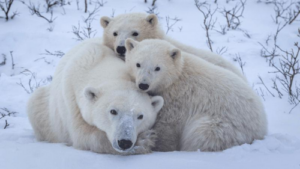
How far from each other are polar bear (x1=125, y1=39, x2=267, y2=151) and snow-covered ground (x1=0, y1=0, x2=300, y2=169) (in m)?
0.18

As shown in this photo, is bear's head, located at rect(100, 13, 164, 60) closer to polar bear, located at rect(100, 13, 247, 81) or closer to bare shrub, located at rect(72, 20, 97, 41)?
polar bear, located at rect(100, 13, 247, 81)

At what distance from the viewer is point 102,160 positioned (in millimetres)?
2928

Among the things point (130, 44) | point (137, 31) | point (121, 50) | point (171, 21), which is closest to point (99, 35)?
A: point (171, 21)

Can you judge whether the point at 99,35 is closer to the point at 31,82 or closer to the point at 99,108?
the point at 31,82

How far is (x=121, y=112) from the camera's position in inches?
117

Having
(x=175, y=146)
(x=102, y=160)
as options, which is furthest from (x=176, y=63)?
(x=102, y=160)

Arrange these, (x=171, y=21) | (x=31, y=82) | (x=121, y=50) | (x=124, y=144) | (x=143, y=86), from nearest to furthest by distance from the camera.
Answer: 1. (x=124, y=144)
2. (x=143, y=86)
3. (x=121, y=50)
4. (x=31, y=82)
5. (x=171, y=21)

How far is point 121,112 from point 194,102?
851mm

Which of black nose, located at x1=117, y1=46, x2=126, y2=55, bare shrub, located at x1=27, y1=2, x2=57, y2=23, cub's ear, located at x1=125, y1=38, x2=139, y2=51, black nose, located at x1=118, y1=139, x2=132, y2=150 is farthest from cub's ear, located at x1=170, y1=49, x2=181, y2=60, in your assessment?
bare shrub, located at x1=27, y1=2, x2=57, y2=23

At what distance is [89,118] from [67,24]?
4897 mm

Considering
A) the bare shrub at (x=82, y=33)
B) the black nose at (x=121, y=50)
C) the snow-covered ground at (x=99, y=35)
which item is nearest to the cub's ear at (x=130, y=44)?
the black nose at (x=121, y=50)

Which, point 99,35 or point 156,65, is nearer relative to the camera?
point 156,65

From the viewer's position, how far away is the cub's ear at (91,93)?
313cm

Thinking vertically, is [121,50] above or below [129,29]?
below
